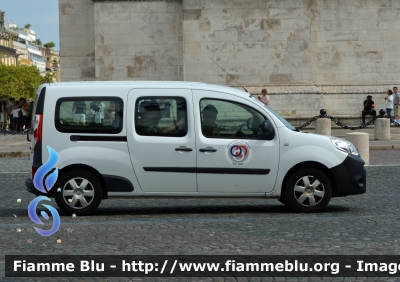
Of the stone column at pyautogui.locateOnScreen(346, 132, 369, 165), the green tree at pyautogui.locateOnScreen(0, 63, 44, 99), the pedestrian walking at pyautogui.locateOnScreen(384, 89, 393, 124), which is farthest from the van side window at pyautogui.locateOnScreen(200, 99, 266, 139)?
the green tree at pyautogui.locateOnScreen(0, 63, 44, 99)

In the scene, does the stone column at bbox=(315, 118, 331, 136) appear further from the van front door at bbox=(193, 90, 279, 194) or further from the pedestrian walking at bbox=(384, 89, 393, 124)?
the van front door at bbox=(193, 90, 279, 194)

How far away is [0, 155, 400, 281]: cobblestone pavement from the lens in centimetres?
804

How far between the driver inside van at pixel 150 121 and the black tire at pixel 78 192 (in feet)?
2.66

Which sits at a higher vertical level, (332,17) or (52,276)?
(332,17)

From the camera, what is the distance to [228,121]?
34.6ft

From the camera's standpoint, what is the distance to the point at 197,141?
1047cm

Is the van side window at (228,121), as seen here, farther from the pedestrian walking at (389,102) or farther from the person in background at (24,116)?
the person in background at (24,116)

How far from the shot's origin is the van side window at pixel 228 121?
34.5 ft

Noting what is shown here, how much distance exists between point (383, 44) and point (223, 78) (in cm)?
565

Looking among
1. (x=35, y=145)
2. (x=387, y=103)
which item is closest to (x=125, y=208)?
(x=35, y=145)

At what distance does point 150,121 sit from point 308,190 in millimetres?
2036

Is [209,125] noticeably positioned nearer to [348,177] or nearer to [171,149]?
[171,149]

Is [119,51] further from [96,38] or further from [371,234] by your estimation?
Answer: [371,234]

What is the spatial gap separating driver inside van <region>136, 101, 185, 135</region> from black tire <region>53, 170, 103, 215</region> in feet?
2.66
